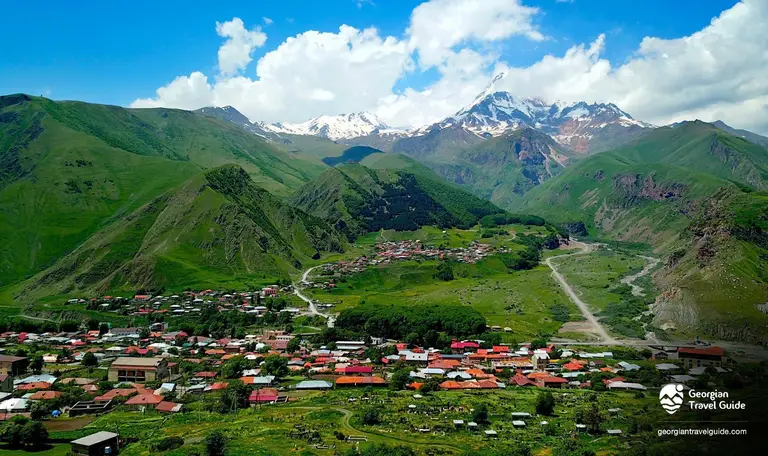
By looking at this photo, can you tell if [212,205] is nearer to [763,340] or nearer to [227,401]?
[227,401]

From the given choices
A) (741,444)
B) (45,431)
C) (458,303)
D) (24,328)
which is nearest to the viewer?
(741,444)

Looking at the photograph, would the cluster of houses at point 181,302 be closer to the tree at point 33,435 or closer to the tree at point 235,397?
the tree at point 235,397

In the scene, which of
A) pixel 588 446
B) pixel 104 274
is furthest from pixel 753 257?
pixel 104 274

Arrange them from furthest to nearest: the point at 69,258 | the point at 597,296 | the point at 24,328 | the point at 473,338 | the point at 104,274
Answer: the point at 69,258, the point at 104,274, the point at 597,296, the point at 24,328, the point at 473,338

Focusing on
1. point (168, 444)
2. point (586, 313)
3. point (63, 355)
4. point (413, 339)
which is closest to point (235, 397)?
point (168, 444)

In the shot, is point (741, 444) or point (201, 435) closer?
point (741, 444)

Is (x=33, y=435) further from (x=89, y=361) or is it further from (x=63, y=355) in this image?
(x=63, y=355)

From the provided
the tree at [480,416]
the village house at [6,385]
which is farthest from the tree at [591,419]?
the village house at [6,385]
